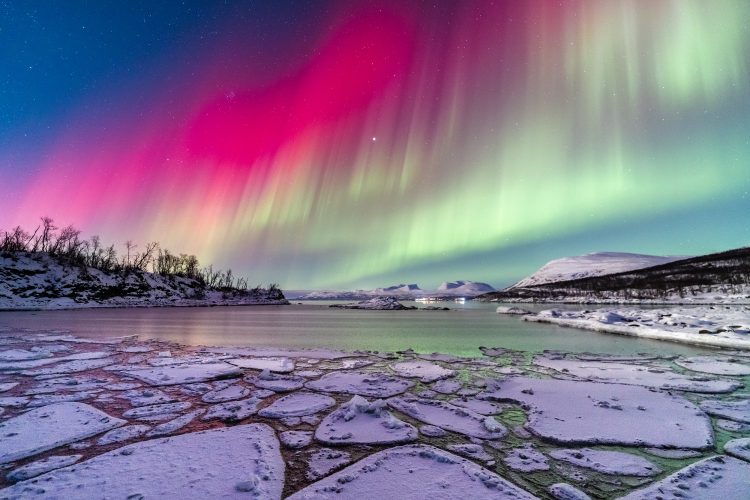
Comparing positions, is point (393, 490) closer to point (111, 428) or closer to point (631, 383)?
point (111, 428)

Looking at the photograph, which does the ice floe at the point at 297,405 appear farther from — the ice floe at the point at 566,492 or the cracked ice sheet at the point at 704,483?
the cracked ice sheet at the point at 704,483

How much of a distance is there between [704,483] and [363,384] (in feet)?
21.5

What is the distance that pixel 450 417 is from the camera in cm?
632

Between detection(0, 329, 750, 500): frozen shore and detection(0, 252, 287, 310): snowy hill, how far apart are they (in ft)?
249

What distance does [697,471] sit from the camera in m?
4.23

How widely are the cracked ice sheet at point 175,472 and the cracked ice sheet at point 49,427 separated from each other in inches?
44.8

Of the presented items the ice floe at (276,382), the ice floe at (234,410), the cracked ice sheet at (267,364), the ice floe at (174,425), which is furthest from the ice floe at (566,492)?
the cracked ice sheet at (267,364)

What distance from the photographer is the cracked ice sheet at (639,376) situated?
8.65m

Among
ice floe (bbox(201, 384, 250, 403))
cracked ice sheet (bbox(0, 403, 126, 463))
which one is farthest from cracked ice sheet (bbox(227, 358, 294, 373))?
cracked ice sheet (bbox(0, 403, 126, 463))

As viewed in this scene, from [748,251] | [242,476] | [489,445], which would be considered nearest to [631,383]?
[489,445]

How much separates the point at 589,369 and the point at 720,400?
357 cm

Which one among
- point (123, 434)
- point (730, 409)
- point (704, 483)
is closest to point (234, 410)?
point (123, 434)

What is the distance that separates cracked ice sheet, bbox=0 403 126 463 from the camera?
473cm

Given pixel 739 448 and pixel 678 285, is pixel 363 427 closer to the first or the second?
pixel 739 448
